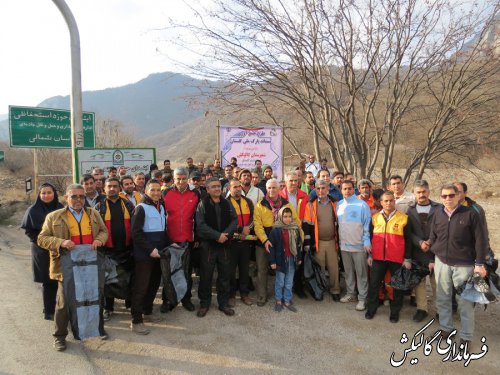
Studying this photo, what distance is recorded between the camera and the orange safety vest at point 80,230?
3.92m

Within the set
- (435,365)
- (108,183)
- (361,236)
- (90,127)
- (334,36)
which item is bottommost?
(435,365)

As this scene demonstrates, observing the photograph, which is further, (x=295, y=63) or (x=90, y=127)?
(x=90, y=127)

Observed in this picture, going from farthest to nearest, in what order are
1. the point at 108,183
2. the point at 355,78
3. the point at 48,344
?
1. the point at 355,78
2. the point at 108,183
3. the point at 48,344

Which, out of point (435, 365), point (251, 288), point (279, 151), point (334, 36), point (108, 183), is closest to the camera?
point (435, 365)

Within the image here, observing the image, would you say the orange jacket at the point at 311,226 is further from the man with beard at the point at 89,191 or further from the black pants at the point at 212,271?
the man with beard at the point at 89,191

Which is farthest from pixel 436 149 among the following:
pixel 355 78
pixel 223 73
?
pixel 223 73

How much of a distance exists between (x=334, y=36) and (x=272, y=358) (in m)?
5.14

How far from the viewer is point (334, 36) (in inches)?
245

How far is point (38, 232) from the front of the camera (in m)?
4.45

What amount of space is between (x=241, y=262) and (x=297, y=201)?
1255mm

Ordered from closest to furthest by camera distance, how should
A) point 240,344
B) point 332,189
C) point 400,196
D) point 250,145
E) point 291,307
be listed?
point 240,344 → point 291,307 → point 400,196 → point 332,189 → point 250,145

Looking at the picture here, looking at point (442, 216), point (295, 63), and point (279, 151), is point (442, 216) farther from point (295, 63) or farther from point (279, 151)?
point (279, 151)

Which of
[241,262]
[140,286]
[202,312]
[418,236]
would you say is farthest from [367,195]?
[140,286]

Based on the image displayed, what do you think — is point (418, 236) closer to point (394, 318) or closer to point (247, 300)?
point (394, 318)
